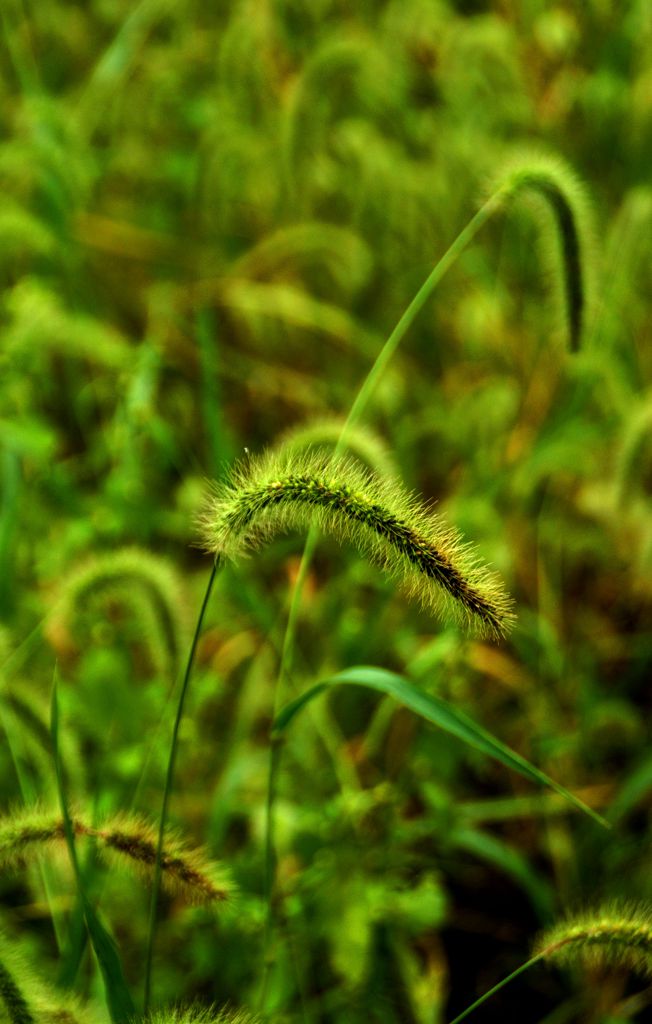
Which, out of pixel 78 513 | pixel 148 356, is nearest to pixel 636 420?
pixel 148 356

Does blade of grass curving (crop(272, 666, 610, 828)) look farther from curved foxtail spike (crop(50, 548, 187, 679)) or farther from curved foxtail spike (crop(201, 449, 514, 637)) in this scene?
curved foxtail spike (crop(50, 548, 187, 679))

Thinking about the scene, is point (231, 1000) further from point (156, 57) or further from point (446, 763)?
point (156, 57)

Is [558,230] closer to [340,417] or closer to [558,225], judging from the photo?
[558,225]

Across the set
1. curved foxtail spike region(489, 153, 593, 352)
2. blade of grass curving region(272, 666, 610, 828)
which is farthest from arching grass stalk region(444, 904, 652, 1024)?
curved foxtail spike region(489, 153, 593, 352)

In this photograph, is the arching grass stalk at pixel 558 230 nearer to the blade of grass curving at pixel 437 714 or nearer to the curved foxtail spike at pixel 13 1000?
the blade of grass curving at pixel 437 714

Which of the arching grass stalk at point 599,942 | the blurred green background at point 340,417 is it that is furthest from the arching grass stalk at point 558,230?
the arching grass stalk at point 599,942

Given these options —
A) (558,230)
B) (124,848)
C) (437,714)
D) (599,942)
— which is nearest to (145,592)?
(124,848)
